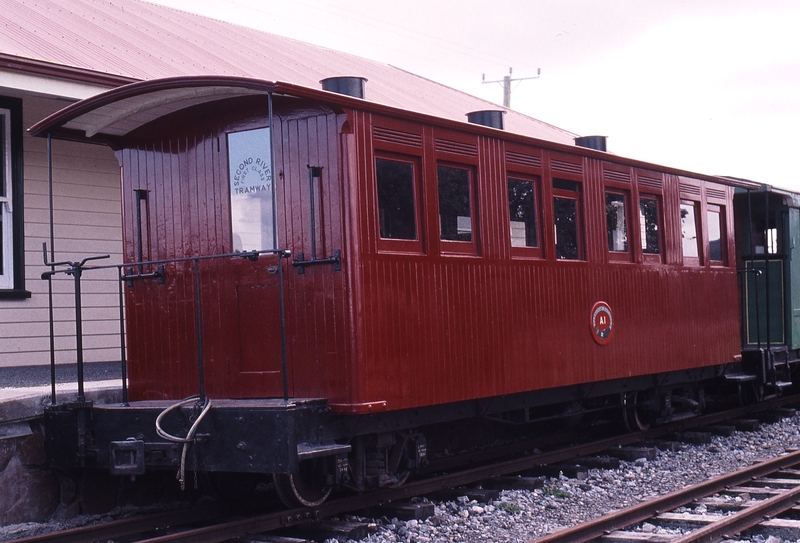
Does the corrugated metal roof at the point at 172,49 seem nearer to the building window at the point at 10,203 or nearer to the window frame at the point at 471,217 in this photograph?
the building window at the point at 10,203

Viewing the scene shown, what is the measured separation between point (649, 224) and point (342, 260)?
4.89 meters

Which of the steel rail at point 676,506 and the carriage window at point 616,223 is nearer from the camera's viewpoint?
the steel rail at point 676,506

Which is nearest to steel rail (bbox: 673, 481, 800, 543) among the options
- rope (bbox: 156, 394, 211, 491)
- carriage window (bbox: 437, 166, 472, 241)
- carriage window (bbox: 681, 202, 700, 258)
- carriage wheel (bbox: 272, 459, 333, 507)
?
carriage wheel (bbox: 272, 459, 333, 507)

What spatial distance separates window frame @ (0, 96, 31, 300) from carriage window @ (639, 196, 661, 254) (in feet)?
21.0

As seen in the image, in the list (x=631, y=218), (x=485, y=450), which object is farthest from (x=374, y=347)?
(x=631, y=218)

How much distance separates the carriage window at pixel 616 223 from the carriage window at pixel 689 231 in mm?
1445

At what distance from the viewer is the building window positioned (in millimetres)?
9297

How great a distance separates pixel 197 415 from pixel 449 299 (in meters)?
2.13

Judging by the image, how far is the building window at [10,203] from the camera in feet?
30.5

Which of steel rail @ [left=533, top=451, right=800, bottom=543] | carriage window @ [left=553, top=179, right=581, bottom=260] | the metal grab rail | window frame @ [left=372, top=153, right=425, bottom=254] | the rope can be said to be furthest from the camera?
carriage window @ [left=553, top=179, right=581, bottom=260]

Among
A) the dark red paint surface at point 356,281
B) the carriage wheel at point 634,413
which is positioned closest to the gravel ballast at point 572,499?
the carriage wheel at point 634,413

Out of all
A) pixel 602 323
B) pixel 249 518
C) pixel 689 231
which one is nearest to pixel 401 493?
pixel 249 518

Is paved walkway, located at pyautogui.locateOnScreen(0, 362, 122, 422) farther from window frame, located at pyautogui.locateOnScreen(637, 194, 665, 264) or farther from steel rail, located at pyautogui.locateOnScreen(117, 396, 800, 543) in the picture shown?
window frame, located at pyautogui.locateOnScreen(637, 194, 665, 264)

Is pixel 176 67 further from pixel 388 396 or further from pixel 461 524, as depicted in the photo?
pixel 461 524
